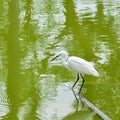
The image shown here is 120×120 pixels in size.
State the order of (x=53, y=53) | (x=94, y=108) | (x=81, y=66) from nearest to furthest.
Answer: (x=94, y=108) → (x=81, y=66) → (x=53, y=53)

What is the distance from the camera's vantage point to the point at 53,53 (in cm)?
1130

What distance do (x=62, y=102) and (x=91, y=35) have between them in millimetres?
4598

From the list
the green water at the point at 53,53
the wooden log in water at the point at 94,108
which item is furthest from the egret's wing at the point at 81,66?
the wooden log in water at the point at 94,108

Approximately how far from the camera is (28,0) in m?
17.3

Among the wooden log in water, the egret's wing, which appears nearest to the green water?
the wooden log in water

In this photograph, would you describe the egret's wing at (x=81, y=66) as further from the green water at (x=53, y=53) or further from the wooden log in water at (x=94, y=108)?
the wooden log in water at (x=94, y=108)

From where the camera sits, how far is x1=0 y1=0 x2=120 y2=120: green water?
834 centimetres

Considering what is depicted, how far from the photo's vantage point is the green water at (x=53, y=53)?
834 cm

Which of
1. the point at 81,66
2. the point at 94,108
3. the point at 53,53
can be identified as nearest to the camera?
the point at 94,108

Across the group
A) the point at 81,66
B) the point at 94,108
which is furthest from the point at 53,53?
the point at 94,108

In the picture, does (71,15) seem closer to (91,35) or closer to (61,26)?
(61,26)

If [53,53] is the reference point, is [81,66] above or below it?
above

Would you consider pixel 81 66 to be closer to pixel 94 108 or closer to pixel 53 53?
pixel 94 108

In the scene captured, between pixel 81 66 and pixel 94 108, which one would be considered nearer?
pixel 94 108
